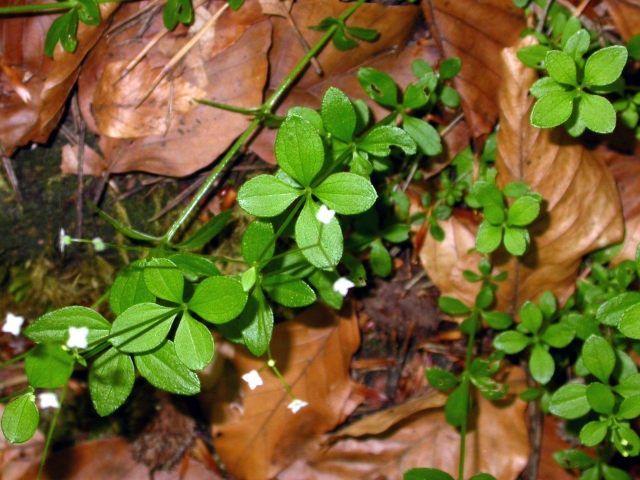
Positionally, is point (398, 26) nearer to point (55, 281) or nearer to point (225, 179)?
point (225, 179)

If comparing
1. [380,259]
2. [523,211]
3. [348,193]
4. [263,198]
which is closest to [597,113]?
[523,211]

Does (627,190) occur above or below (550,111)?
below

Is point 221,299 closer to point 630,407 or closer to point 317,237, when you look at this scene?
point 317,237

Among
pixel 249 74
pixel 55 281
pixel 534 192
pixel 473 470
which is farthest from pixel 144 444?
pixel 534 192

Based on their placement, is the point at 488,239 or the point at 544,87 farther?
the point at 488,239

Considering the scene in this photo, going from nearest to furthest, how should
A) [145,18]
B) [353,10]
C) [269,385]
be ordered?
[353,10] < [145,18] < [269,385]

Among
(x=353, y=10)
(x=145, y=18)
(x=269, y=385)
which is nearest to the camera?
(x=353, y=10)

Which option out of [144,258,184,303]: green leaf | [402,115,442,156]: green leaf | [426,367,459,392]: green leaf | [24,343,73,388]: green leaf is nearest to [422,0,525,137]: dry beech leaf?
[402,115,442,156]: green leaf
